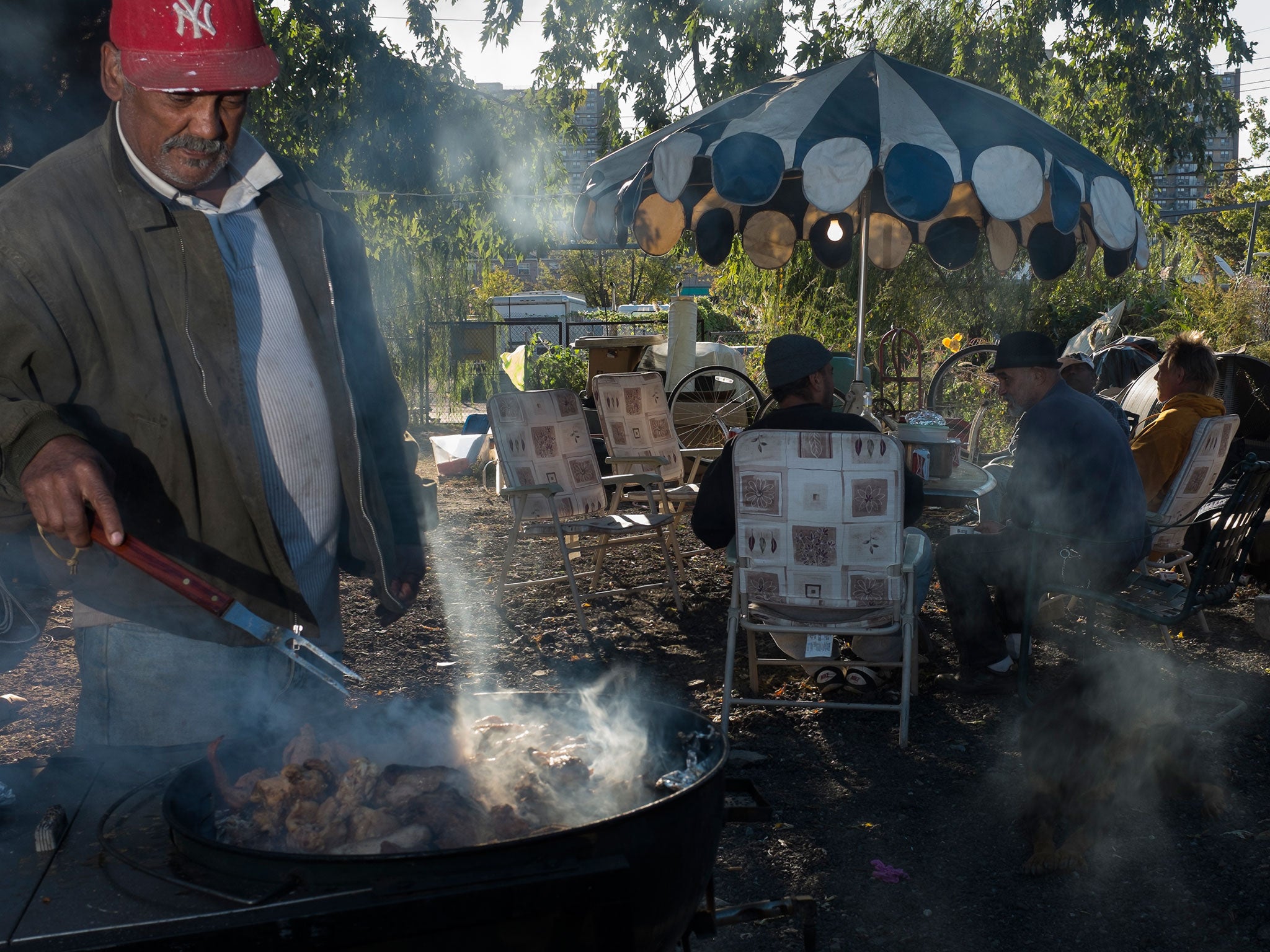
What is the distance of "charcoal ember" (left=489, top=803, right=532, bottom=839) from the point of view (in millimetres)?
1690

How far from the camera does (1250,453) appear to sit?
4000 millimetres

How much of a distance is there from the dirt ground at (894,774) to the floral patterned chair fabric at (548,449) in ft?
2.12

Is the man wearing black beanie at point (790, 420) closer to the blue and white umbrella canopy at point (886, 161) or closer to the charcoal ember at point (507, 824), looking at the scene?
the blue and white umbrella canopy at point (886, 161)

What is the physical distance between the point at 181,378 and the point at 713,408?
961cm

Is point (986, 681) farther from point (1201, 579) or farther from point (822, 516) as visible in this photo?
point (822, 516)

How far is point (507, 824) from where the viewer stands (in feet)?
5.62

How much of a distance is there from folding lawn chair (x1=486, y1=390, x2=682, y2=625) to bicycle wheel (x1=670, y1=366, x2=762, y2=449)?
369 centimetres

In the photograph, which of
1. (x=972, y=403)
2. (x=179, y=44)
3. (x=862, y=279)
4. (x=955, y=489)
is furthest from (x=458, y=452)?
(x=179, y=44)

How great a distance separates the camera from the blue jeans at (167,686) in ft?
5.97

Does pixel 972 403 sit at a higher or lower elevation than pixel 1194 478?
lower

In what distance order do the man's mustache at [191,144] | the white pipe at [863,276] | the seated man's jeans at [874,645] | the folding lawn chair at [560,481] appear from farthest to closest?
the white pipe at [863,276], the folding lawn chair at [560,481], the seated man's jeans at [874,645], the man's mustache at [191,144]

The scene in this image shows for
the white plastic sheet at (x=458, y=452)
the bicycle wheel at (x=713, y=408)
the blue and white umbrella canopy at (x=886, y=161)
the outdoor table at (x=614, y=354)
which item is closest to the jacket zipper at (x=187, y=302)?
the blue and white umbrella canopy at (x=886, y=161)

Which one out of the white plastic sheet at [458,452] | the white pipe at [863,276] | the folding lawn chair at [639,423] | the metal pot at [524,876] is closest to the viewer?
the metal pot at [524,876]

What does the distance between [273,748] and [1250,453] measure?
150 inches
